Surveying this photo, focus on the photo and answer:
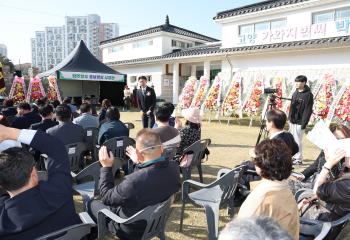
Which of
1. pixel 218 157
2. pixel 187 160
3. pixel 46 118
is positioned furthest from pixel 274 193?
pixel 218 157

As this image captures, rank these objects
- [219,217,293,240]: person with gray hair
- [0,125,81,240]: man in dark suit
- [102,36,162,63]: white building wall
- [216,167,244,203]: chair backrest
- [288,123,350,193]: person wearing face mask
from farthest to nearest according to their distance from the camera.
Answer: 1. [102,36,162,63]: white building wall
2. [216,167,244,203]: chair backrest
3. [288,123,350,193]: person wearing face mask
4. [0,125,81,240]: man in dark suit
5. [219,217,293,240]: person with gray hair

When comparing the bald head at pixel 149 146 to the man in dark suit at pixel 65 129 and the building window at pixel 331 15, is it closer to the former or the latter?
the man in dark suit at pixel 65 129

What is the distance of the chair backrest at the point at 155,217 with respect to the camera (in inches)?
85.1

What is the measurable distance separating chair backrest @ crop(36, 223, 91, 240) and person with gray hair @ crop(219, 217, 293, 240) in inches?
45.1

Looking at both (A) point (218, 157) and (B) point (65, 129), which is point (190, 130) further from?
(A) point (218, 157)

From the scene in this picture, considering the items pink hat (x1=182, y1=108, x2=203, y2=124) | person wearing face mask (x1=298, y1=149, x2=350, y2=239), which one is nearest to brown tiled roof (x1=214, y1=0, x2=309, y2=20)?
pink hat (x1=182, y1=108, x2=203, y2=124)

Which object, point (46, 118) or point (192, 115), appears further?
point (46, 118)

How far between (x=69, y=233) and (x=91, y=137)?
134 inches

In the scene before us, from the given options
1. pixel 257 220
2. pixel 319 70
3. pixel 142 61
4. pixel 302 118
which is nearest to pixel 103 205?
pixel 257 220

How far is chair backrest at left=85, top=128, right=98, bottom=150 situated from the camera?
4834 millimetres

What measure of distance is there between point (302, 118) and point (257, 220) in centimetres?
548

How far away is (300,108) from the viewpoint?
5.92 meters

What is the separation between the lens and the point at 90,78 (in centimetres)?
1529

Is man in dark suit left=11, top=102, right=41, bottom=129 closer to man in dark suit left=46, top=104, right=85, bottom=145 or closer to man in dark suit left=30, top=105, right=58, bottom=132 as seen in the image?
man in dark suit left=30, top=105, right=58, bottom=132
